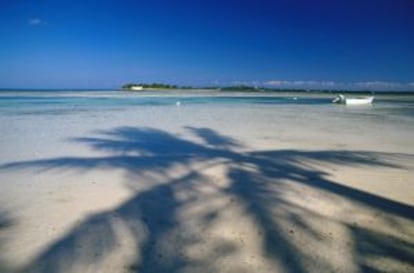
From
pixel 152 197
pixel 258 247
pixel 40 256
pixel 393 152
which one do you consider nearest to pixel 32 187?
pixel 152 197

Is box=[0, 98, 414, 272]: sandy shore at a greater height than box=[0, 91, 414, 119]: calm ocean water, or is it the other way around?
box=[0, 98, 414, 272]: sandy shore

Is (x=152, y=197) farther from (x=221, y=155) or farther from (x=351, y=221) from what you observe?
(x=221, y=155)

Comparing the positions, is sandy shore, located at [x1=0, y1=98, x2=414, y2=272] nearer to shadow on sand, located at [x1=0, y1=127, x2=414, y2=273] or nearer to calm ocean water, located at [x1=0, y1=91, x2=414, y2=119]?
shadow on sand, located at [x1=0, y1=127, x2=414, y2=273]

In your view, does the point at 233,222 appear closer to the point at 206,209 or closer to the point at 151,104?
the point at 206,209

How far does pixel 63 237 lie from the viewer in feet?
14.0

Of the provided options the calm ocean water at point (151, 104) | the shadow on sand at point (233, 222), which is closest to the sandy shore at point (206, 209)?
the shadow on sand at point (233, 222)

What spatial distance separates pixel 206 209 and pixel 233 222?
0.60 metres

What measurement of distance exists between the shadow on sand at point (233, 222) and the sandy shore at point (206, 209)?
0.7 inches

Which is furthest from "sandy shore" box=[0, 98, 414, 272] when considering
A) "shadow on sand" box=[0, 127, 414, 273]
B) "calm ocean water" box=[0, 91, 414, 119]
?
"calm ocean water" box=[0, 91, 414, 119]

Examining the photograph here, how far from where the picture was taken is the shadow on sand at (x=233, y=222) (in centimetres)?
372

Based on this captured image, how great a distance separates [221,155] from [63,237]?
5.47m

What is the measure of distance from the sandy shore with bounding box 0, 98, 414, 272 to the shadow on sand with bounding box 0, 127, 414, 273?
19 mm

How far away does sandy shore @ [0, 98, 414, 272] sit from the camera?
3787 mm

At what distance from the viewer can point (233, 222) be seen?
4.73 m
